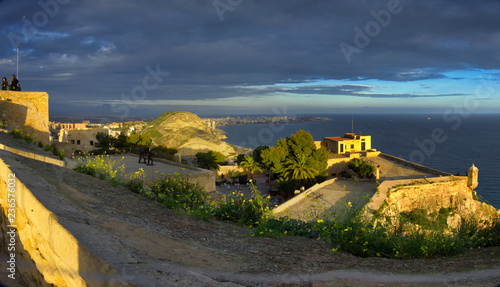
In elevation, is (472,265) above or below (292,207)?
above

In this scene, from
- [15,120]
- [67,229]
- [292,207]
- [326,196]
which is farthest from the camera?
[326,196]

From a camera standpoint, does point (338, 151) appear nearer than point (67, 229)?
No

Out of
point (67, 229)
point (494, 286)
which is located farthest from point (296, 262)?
point (67, 229)

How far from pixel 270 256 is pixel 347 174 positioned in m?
30.1

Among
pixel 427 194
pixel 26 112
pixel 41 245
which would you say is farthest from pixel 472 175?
pixel 26 112

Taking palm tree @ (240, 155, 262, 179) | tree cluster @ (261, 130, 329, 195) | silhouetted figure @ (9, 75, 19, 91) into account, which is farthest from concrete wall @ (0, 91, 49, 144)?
palm tree @ (240, 155, 262, 179)

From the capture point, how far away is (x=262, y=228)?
4371 millimetres

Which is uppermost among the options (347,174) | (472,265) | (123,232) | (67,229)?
(67,229)

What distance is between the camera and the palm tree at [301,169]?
84.8 feet

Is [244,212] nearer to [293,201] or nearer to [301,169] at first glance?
[293,201]

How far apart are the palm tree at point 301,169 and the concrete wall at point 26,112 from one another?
1668 centimetres

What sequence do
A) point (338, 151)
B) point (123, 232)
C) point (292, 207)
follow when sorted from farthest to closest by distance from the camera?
1. point (338, 151)
2. point (292, 207)
3. point (123, 232)

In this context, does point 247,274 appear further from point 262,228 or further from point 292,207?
point 292,207

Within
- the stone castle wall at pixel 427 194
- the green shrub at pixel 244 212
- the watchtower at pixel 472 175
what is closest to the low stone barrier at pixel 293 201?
the stone castle wall at pixel 427 194
